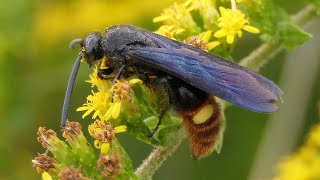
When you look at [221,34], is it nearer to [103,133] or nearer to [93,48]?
[93,48]

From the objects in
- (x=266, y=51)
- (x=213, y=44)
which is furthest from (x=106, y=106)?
(x=266, y=51)

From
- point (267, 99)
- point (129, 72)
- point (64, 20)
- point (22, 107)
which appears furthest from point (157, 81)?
point (64, 20)

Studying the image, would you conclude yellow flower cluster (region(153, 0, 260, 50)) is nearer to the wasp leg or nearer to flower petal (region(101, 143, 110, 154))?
the wasp leg

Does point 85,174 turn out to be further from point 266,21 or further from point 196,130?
point 266,21

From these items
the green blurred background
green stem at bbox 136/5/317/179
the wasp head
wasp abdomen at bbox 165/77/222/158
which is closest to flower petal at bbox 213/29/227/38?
green stem at bbox 136/5/317/179

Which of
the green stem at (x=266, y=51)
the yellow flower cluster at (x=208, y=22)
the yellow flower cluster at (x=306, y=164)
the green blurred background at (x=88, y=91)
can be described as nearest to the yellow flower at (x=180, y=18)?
the yellow flower cluster at (x=208, y=22)

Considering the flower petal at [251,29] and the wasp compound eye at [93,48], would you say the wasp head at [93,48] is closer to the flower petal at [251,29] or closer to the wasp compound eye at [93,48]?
the wasp compound eye at [93,48]
